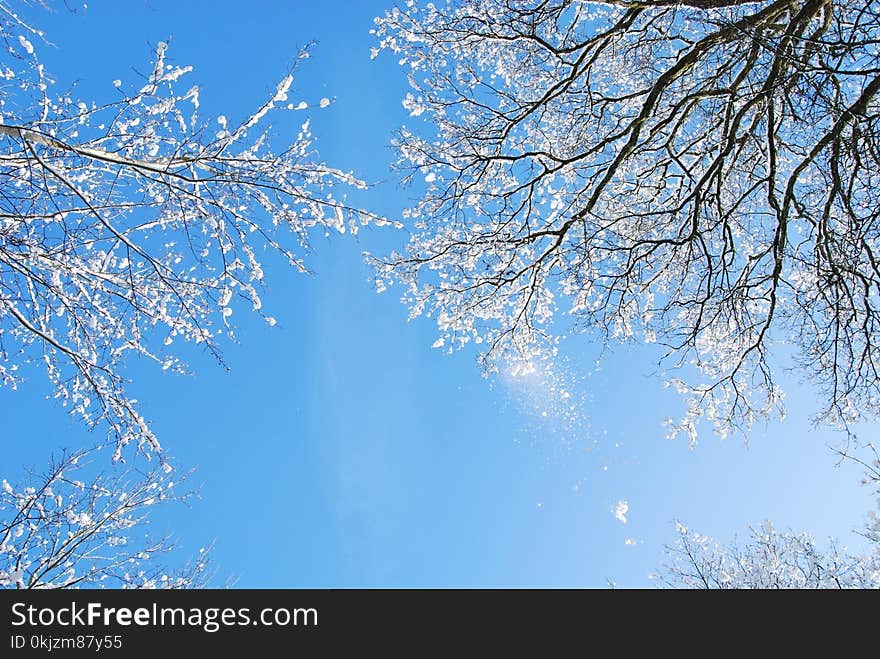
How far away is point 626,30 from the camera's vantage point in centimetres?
589

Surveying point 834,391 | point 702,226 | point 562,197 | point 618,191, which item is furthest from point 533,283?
point 834,391

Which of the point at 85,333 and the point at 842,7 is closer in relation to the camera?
the point at 85,333

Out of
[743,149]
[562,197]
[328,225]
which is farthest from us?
[562,197]

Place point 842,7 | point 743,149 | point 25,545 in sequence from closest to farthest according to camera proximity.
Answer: point 842,7 < point 25,545 < point 743,149

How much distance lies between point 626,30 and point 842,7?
7.22ft

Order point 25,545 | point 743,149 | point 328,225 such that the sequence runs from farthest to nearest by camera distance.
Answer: point 743,149 < point 25,545 < point 328,225

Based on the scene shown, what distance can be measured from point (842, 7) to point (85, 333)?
6.22m
